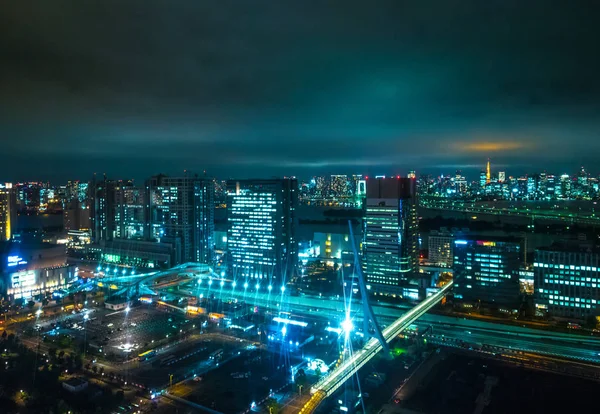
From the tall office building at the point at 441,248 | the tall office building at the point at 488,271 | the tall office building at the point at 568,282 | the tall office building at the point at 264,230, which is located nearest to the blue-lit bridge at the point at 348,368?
the tall office building at the point at 488,271

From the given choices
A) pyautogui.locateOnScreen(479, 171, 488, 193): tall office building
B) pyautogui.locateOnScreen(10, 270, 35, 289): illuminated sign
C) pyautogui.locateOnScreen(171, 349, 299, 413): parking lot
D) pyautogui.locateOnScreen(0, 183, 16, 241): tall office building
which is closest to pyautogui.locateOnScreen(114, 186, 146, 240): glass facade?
pyautogui.locateOnScreen(0, 183, 16, 241): tall office building

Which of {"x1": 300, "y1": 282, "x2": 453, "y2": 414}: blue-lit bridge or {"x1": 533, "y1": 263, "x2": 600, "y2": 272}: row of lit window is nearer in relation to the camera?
{"x1": 300, "y1": 282, "x2": 453, "y2": 414}: blue-lit bridge

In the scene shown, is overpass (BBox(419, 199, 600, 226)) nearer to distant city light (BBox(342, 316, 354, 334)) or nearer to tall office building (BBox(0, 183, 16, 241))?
distant city light (BBox(342, 316, 354, 334))

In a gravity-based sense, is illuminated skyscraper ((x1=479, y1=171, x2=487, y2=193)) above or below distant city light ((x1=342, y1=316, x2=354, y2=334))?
above

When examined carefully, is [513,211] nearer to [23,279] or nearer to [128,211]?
[128,211]

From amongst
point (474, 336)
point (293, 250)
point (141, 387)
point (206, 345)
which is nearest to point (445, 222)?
→ point (293, 250)

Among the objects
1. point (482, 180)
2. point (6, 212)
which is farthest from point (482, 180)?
point (6, 212)

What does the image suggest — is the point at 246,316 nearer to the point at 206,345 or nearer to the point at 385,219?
the point at 206,345
